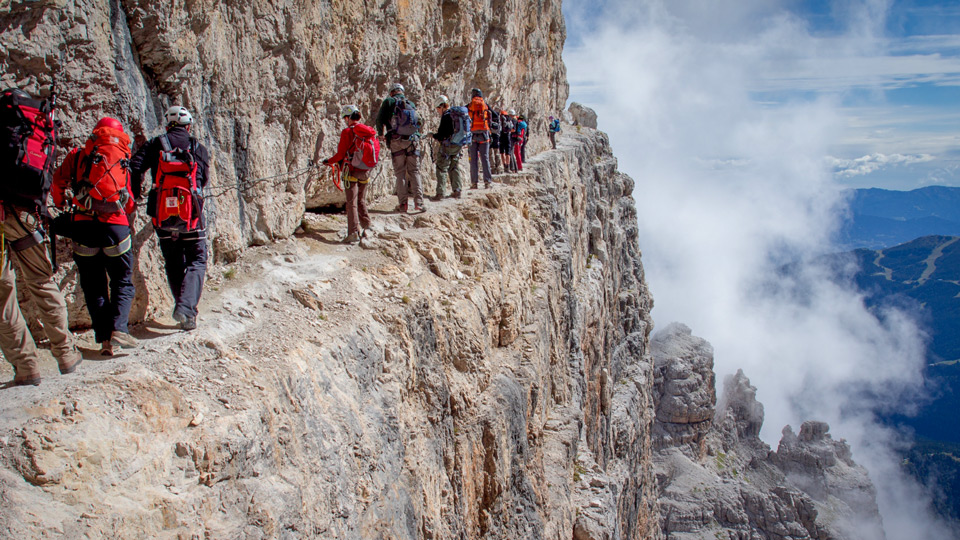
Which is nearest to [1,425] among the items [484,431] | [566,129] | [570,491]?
[484,431]

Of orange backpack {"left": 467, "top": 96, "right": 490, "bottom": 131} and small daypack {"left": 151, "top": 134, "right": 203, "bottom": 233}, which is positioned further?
orange backpack {"left": 467, "top": 96, "right": 490, "bottom": 131}

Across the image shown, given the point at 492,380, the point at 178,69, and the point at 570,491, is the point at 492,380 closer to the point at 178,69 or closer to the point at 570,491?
the point at 570,491

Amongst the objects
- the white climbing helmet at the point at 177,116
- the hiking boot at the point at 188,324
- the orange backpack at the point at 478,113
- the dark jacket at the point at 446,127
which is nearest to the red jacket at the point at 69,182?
the white climbing helmet at the point at 177,116

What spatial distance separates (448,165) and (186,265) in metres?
7.91

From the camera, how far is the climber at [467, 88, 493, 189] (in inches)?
579

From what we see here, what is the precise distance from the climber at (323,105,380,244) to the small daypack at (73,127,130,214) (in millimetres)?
4092

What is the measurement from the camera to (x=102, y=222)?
5.62 meters

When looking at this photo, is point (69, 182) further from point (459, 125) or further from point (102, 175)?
point (459, 125)

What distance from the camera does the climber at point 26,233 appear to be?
497 cm

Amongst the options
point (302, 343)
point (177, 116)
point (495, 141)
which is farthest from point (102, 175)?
point (495, 141)

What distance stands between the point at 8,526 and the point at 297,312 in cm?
376

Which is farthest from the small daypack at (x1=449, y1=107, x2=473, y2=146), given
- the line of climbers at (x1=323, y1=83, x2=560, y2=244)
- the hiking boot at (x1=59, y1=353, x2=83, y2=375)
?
the hiking boot at (x1=59, y1=353, x2=83, y2=375)

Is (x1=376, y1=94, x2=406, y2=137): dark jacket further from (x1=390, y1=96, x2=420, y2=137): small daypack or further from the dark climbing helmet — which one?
the dark climbing helmet

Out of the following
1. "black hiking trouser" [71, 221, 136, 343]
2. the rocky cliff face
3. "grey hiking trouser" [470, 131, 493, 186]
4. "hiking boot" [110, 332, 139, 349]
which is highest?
"grey hiking trouser" [470, 131, 493, 186]
